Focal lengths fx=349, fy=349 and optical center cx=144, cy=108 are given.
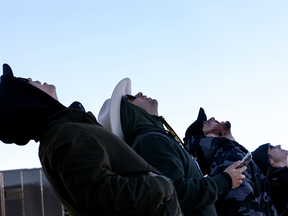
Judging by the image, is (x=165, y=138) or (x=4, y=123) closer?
(x=4, y=123)

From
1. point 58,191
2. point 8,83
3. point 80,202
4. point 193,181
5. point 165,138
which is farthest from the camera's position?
point 165,138

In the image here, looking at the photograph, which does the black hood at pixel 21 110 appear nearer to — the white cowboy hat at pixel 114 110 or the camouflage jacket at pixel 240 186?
the white cowboy hat at pixel 114 110

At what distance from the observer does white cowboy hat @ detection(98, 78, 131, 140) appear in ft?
11.6

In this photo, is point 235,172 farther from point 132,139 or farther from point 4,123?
point 4,123

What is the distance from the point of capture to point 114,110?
3.62 metres

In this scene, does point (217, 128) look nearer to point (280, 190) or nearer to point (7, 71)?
point (280, 190)

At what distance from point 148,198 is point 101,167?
0.95 ft

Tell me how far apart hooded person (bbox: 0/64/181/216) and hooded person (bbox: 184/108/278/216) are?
195cm

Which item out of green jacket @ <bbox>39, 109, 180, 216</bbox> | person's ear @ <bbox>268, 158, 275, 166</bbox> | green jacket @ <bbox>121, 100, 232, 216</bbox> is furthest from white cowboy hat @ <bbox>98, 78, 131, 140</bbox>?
person's ear @ <bbox>268, 158, 275, 166</bbox>

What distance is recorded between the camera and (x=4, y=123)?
205 centimetres

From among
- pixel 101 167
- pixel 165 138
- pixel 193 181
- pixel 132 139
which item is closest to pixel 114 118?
pixel 132 139

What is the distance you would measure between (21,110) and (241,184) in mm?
2685

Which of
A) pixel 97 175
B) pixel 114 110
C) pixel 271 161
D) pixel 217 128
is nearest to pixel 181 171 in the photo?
pixel 97 175

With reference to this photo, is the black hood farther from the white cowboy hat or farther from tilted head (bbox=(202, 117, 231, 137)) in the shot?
tilted head (bbox=(202, 117, 231, 137))
